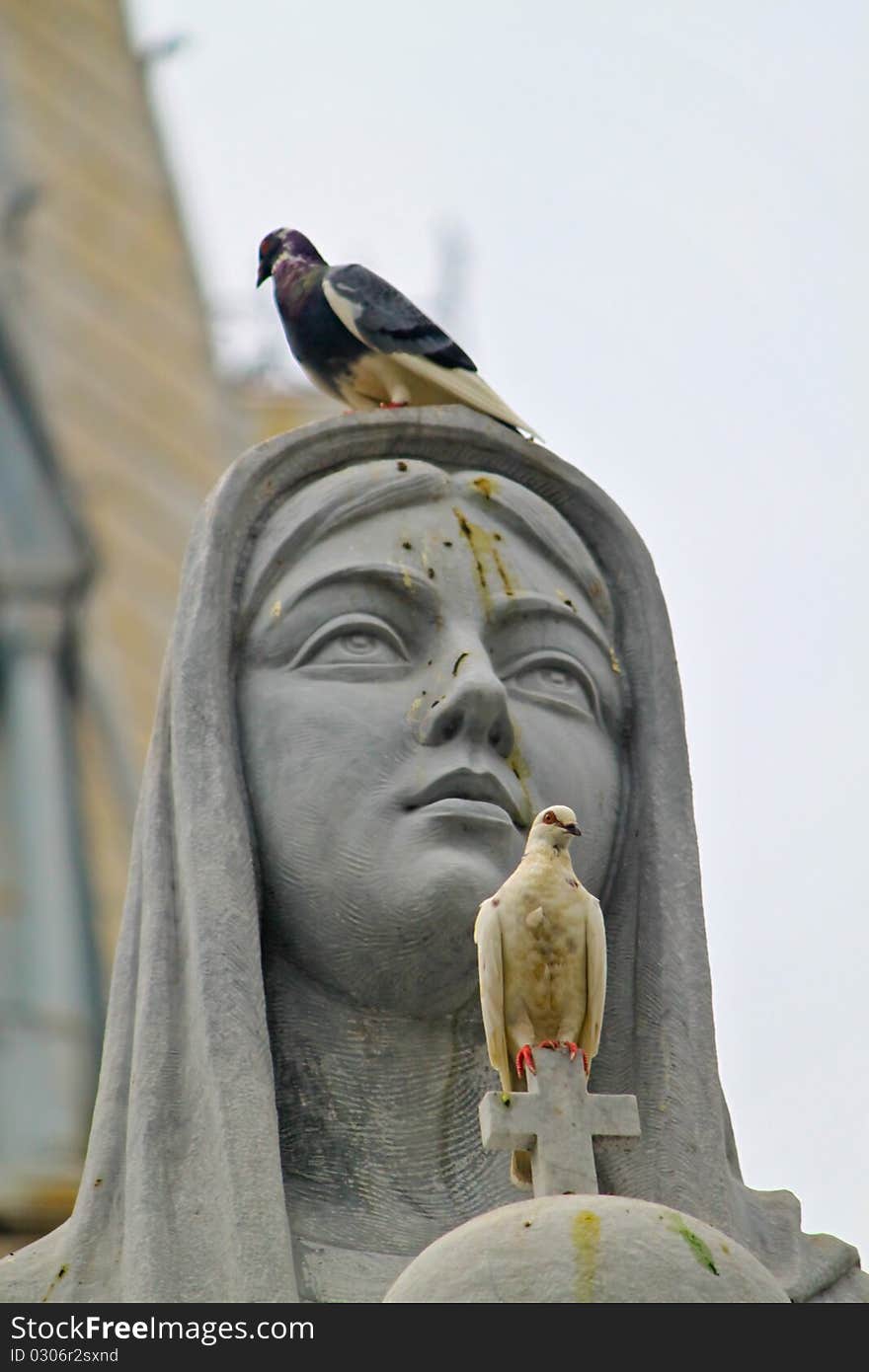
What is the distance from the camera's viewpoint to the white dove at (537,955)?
28.8 feet

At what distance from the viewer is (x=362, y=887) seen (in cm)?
959

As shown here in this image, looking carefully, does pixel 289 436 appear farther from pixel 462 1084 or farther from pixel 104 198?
pixel 104 198

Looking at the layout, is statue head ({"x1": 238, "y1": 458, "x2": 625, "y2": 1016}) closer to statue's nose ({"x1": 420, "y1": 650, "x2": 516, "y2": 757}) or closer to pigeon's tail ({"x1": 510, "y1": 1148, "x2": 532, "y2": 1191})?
statue's nose ({"x1": 420, "y1": 650, "x2": 516, "y2": 757})

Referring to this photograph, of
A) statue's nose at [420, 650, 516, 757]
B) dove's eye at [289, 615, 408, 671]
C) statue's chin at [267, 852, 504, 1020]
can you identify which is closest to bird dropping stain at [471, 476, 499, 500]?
dove's eye at [289, 615, 408, 671]

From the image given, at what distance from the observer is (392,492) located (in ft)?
33.4

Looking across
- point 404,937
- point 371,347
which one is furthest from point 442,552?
point 404,937

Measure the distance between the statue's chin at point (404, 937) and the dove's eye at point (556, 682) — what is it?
588 millimetres

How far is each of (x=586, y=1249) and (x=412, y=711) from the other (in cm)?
210

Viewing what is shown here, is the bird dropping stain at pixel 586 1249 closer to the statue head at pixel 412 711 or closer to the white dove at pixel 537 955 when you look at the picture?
the white dove at pixel 537 955

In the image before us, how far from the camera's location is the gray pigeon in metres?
10.6

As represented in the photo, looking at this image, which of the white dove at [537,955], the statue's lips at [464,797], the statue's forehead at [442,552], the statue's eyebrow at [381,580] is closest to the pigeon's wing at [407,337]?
the statue's forehead at [442,552]

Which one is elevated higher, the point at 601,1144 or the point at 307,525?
the point at 307,525

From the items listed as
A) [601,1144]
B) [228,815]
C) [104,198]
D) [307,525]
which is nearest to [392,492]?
[307,525]

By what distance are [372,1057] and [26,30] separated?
72.9ft
